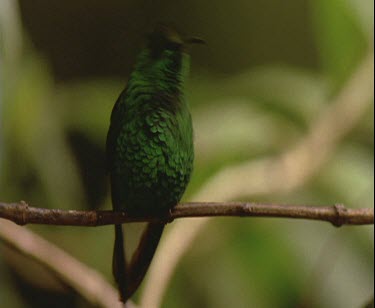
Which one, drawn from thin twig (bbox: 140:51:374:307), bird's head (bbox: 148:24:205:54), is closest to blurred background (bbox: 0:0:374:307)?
thin twig (bbox: 140:51:374:307)

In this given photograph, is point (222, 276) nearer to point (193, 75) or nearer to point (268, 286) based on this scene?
point (268, 286)

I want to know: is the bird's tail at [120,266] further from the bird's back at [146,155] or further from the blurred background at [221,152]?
the blurred background at [221,152]

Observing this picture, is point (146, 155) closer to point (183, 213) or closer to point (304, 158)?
point (183, 213)

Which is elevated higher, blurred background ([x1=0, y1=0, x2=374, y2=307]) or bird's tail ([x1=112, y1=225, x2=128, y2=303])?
bird's tail ([x1=112, y1=225, x2=128, y2=303])

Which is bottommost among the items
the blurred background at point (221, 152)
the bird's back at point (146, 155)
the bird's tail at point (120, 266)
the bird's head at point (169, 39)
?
the blurred background at point (221, 152)

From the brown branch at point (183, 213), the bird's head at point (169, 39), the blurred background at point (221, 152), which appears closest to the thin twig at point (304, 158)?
the blurred background at point (221, 152)

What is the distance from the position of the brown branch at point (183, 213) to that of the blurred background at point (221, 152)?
1.33 feet

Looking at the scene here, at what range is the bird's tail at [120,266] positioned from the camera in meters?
0.59

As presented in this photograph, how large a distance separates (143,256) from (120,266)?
3 centimetres

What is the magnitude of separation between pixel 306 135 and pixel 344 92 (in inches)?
5.3

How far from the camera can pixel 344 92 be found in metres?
1.60

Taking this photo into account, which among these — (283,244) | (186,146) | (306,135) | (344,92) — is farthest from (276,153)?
(186,146)

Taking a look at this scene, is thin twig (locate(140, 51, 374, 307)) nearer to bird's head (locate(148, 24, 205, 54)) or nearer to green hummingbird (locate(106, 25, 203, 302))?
green hummingbird (locate(106, 25, 203, 302))

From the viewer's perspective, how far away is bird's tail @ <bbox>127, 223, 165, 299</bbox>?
597mm
